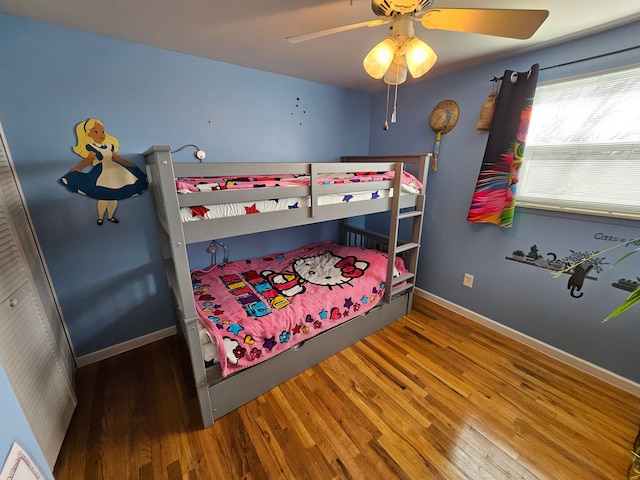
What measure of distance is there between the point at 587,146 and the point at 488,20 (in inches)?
53.6

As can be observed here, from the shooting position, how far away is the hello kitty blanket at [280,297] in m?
1.49

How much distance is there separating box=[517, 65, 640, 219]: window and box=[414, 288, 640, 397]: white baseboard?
3.52 ft

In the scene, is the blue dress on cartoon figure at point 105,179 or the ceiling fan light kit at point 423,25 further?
the blue dress on cartoon figure at point 105,179

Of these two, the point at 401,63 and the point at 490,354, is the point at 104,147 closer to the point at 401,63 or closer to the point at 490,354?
the point at 401,63

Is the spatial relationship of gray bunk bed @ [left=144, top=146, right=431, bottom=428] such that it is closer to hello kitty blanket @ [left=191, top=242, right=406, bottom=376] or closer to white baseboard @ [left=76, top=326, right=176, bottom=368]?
Result: hello kitty blanket @ [left=191, top=242, right=406, bottom=376]

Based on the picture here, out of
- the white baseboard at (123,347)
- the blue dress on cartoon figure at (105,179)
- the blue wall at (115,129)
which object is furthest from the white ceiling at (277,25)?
the white baseboard at (123,347)

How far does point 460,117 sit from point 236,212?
2159 mm

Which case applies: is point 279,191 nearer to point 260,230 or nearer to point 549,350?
point 260,230

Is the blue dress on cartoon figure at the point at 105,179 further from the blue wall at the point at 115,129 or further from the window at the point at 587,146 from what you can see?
the window at the point at 587,146

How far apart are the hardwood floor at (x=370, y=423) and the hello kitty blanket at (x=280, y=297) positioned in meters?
0.38

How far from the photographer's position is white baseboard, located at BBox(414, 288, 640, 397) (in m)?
1.69

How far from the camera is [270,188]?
1397 millimetres

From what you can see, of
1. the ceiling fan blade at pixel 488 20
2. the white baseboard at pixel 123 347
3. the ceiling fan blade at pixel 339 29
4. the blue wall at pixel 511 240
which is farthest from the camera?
the white baseboard at pixel 123 347

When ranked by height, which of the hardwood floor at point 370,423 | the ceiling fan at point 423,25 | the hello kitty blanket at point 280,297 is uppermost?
the ceiling fan at point 423,25
